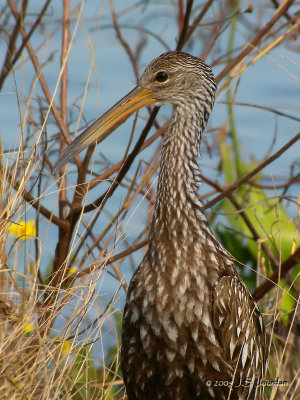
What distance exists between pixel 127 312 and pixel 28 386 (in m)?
0.64

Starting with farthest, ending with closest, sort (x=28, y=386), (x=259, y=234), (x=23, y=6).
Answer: (x=259, y=234), (x=23, y=6), (x=28, y=386)

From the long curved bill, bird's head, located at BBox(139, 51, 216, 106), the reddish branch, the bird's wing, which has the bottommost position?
the bird's wing

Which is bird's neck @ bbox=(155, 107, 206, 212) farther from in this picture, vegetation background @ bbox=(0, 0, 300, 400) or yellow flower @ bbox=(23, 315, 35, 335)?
yellow flower @ bbox=(23, 315, 35, 335)

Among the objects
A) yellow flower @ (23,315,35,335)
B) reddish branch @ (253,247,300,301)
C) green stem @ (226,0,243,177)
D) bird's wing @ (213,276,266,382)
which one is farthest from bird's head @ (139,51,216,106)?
green stem @ (226,0,243,177)

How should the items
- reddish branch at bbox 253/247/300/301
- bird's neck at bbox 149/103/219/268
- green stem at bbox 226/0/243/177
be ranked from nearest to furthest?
bird's neck at bbox 149/103/219/268 < reddish branch at bbox 253/247/300/301 < green stem at bbox 226/0/243/177

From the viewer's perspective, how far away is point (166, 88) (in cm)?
402

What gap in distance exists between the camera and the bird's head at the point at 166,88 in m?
3.99

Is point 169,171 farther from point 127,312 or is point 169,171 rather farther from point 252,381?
point 252,381

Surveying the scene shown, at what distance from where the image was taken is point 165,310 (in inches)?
144

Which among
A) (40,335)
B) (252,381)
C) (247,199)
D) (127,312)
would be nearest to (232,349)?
(252,381)

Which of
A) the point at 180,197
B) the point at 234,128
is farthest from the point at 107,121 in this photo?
the point at 234,128

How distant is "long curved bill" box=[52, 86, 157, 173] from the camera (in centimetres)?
395

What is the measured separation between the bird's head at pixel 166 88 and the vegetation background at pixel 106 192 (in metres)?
0.16

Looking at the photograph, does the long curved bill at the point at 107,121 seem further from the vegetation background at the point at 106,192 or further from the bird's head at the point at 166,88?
the vegetation background at the point at 106,192
